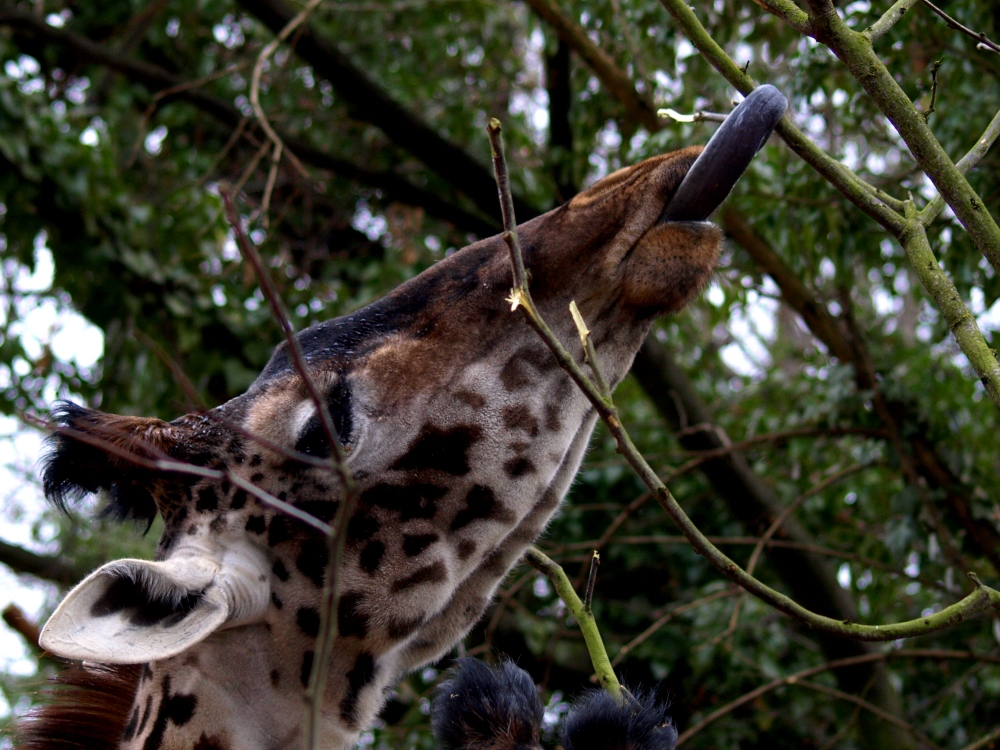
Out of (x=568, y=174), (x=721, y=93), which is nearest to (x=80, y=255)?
(x=568, y=174)

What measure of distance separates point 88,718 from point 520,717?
89 cm

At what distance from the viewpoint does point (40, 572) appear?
4.82 meters

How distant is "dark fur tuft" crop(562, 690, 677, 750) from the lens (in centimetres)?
172

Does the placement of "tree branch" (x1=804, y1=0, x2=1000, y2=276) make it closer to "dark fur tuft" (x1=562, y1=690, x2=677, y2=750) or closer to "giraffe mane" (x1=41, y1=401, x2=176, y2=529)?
"dark fur tuft" (x1=562, y1=690, x2=677, y2=750)

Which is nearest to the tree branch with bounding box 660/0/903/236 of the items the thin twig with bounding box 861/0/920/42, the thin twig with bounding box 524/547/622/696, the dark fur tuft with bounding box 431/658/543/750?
the thin twig with bounding box 861/0/920/42

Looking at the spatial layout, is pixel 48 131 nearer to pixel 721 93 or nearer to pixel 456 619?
pixel 721 93

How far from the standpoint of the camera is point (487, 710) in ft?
6.03

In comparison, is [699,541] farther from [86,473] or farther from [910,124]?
[86,473]

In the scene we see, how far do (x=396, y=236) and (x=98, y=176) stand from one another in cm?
150

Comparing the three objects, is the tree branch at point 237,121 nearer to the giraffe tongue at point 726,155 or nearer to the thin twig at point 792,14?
the giraffe tongue at point 726,155

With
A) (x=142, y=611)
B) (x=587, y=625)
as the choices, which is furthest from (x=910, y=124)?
(x=142, y=611)

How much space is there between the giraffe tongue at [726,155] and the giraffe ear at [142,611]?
3.40 feet

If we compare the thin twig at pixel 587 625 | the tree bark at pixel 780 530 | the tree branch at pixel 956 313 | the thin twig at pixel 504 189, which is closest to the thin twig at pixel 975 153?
the tree branch at pixel 956 313

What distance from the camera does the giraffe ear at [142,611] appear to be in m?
1.56
